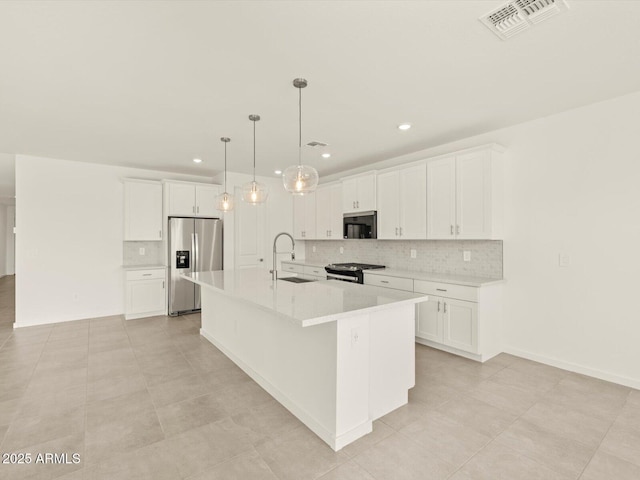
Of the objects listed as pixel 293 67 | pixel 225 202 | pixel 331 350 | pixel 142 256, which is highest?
pixel 293 67

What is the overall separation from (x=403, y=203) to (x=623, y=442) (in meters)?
3.08

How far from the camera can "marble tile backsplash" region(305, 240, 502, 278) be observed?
3.77 metres

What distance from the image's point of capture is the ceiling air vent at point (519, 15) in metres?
1.71

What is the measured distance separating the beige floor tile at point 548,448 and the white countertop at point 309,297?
104cm

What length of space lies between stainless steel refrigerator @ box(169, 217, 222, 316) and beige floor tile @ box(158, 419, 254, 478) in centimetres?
357

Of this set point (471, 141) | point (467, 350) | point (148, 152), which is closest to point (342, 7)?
point (471, 141)

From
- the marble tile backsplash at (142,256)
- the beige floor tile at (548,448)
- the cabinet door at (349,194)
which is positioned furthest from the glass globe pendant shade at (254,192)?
the marble tile backsplash at (142,256)

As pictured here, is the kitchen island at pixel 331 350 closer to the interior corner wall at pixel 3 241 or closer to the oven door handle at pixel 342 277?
the oven door handle at pixel 342 277

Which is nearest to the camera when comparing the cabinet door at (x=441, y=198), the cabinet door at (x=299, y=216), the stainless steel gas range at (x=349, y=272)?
the cabinet door at (x=441, y=198)

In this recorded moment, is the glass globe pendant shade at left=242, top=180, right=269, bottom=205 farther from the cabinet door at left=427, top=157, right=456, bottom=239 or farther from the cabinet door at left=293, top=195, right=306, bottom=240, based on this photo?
the cabinet door at left=293, top=195, right=306, bottom=240

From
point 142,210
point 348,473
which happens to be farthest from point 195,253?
point 348,473

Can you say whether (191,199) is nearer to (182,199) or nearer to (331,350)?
(182,199)

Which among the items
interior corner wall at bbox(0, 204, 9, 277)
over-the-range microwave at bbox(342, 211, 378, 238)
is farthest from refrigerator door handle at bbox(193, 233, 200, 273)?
interior corner wall at bbox(0, 204, 9, 277)

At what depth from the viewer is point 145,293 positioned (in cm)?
523
